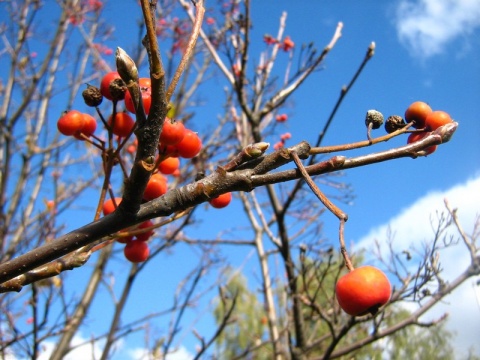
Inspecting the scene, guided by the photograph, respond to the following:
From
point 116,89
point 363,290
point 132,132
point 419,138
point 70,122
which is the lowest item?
point 363,290

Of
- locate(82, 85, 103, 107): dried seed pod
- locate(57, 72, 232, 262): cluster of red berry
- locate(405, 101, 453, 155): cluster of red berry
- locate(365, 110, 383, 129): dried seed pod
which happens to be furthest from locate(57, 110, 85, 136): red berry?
locate(405, 101, 453, 155): cluster of red berry

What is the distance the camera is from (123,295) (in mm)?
4035

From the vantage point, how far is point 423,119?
112cm

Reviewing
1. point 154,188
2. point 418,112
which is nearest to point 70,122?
point 154,188

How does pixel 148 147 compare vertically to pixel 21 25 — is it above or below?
below

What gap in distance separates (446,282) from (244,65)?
2.48 metres

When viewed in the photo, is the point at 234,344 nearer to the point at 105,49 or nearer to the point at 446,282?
the point at 105,49

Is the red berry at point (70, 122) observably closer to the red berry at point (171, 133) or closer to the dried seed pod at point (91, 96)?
the dried seed pod at point (91, 96)

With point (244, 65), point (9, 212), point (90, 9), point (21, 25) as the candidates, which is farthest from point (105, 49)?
point (244, 65)

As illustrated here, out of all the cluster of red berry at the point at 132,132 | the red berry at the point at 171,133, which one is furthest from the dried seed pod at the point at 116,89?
the red berry at the point at 171,133

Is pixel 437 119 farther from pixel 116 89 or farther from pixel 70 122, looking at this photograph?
pixel 70 122

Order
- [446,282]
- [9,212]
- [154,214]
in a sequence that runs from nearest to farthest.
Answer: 1. [154,214]
2. [446,282]
3. [9,212]

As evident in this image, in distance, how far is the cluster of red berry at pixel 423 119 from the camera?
106cm

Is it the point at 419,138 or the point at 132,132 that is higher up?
the point at 132,132
